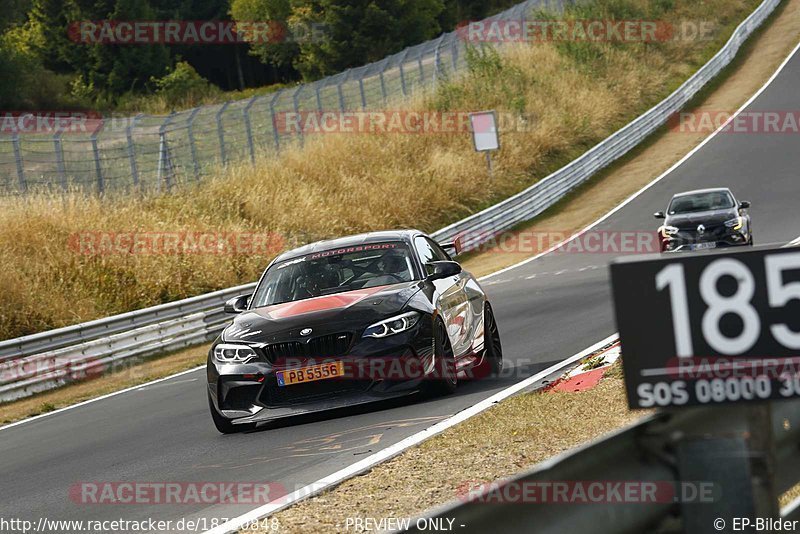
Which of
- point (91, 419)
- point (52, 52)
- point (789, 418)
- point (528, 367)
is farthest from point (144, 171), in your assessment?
point (52, 52)

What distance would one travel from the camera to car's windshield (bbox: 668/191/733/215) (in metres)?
22.1

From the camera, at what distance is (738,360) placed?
3.77 m

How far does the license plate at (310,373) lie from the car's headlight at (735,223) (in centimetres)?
1368

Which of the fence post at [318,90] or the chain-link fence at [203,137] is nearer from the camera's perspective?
the chain-link fence at [203,137]

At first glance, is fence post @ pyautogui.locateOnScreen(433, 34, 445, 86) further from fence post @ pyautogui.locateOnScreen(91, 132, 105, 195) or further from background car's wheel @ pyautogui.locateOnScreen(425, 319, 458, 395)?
background car's wheel @ pyautogui.locateOnScreen(425, 319, 458, 395)

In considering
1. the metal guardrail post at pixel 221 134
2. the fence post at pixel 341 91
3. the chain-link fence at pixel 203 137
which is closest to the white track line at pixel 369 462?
the chain-link fence at pixel 203 137

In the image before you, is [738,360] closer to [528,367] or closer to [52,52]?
[528,367]

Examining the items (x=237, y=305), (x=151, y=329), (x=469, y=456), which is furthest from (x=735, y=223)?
(x=469, y=456)

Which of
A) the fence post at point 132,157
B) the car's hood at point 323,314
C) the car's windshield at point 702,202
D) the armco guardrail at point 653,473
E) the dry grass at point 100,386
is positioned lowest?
the dry grass at point 100,386

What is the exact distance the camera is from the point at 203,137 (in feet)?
104

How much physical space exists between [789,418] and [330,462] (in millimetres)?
3933

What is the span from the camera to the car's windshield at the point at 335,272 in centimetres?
1055

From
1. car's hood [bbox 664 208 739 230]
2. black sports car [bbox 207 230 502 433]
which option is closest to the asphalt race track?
black sports car [bbox 207 230 502 433]

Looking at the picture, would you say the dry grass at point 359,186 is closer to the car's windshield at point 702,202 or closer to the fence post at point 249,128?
the fence post at point 249,128
